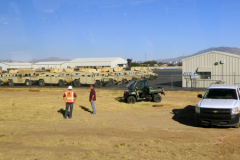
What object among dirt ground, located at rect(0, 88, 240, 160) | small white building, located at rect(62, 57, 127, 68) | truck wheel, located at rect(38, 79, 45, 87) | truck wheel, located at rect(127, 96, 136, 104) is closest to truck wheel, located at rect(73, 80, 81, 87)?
truck wheel, located at rect(38, 79, 45, 87)

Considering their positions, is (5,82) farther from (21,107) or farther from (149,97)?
(149,97)

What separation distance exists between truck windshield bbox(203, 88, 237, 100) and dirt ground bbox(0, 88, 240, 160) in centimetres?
150

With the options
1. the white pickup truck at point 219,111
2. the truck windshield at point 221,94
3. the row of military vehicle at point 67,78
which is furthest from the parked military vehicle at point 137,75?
the white pickup truck at point 219,111

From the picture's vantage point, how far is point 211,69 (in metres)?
27.0

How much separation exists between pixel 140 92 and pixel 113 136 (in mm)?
7978

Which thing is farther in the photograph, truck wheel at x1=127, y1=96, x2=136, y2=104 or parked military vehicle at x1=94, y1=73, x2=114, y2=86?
parked military vehicle at x1=94, y1=73, x2=114, y2=86

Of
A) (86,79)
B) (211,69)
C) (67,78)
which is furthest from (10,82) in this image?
(211,69)

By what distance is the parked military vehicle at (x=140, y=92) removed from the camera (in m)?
17.1

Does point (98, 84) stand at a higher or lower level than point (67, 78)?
lower

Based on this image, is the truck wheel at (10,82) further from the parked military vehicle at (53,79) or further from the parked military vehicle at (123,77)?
the parked military vehicle at (123,77)

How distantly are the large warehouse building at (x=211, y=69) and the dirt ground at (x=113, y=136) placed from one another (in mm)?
12828

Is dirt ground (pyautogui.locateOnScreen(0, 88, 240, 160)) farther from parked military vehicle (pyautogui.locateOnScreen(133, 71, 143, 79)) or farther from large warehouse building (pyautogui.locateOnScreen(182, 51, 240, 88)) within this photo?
parked military vehicle (pyautogui.locateOnScreen(133, 71, 143, 79))

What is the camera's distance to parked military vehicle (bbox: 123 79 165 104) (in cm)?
1714

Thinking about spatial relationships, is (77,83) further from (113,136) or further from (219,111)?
(219,111)
